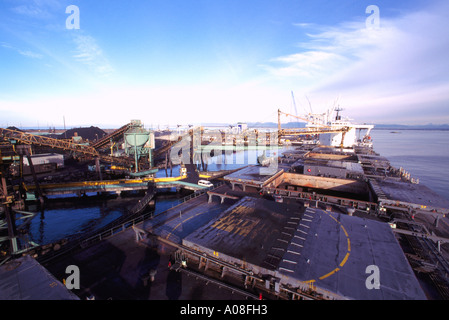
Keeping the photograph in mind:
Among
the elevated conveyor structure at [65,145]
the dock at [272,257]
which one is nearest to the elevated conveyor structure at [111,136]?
the elevated conveyor structure at [65,145]

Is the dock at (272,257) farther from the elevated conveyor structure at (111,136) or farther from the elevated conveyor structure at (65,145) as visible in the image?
the elevated conveyor structure at (111,136)

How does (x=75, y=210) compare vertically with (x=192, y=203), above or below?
below

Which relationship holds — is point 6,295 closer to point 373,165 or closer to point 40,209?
point 40,209

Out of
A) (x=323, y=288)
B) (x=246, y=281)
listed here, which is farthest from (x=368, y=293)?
(x=246, y=281)

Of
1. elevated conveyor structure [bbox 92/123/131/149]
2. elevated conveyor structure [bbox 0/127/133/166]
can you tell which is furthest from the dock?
elevated conveyor structure [bbox 92/123/131/149]

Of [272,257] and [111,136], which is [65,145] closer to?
[111,136]

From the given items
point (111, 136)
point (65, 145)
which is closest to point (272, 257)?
point (111, 136)

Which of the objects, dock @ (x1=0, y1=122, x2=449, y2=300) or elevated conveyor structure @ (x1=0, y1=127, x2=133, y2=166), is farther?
elevated conveyor structure @ (x1=0, y1=127, x2=133, y2=166)


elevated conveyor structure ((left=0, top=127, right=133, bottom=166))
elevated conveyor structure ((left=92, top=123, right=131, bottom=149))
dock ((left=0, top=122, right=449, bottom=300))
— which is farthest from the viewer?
elevated conveyor structure ((left=92, top=123, right=131, bottom=149))

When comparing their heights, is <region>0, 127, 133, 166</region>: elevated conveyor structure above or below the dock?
above

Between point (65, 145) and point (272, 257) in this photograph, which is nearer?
point (272, 257)

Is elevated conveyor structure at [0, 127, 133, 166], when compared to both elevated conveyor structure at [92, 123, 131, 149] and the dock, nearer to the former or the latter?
elevated conveyor structure at [92, 123, 131, 149]
